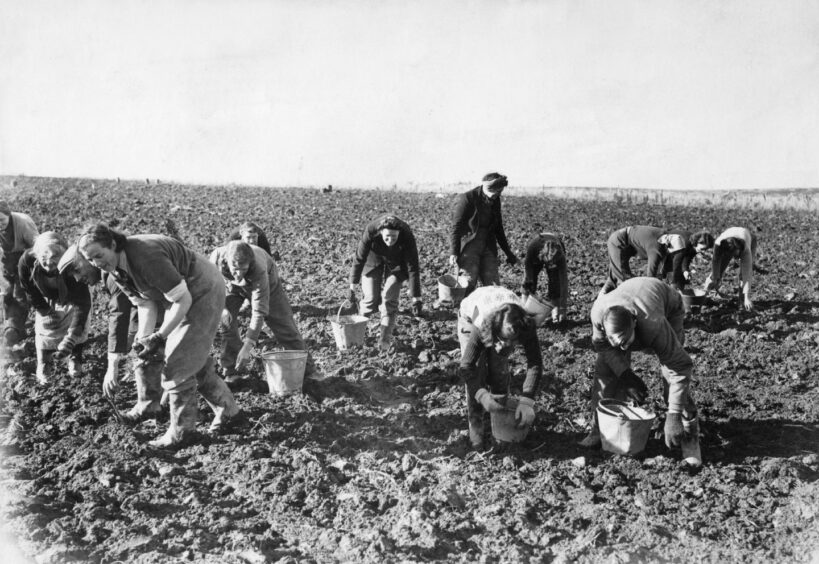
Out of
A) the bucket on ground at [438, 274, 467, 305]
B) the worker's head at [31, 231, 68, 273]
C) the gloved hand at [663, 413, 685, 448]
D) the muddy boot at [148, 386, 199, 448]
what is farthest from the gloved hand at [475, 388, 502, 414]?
the worker's head at [31, 231, 68, 273]

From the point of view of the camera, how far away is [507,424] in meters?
4.02

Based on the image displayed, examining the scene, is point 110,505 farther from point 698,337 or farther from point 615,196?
point 615,196

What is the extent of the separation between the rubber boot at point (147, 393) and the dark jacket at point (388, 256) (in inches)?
82.1

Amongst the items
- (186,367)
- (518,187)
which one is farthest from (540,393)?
(518,187)

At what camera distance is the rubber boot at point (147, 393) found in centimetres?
453

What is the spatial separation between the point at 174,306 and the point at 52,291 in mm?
2187

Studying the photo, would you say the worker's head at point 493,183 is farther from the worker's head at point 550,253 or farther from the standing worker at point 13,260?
the standing worker at point 13,260

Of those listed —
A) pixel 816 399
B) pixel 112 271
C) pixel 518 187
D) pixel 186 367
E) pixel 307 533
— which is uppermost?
pixel 518 187

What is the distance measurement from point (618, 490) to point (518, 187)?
2566 cm

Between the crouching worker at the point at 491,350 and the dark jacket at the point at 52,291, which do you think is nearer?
the crouching worker at the point at 491,350

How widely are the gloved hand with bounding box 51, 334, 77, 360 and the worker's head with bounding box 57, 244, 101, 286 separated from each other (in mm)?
732

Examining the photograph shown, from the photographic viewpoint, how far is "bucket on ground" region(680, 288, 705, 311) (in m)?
6.81

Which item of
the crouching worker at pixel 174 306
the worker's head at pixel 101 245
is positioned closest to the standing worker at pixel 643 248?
the crouching worker at pixel 174 306

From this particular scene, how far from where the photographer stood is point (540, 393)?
199 inches
